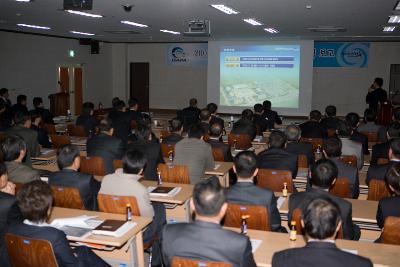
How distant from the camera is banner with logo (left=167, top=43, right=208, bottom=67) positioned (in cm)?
1977

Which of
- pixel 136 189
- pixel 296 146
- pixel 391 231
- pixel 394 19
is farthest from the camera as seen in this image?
pixel 394 19

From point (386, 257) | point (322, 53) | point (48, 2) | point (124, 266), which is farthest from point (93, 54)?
point (386, 257)

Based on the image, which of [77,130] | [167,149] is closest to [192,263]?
[167,149]

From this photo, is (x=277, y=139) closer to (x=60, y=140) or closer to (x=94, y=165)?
(x=94, y=165)

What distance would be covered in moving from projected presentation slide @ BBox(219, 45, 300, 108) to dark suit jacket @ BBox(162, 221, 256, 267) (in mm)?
14888

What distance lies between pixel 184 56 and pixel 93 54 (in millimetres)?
3877

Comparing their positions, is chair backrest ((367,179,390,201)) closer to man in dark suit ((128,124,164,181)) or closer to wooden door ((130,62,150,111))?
man in dark suit ((128,124,164,181))

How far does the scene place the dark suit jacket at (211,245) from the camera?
8.97ft

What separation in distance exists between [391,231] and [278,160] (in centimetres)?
233

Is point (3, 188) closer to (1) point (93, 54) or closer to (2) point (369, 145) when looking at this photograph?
(2) point (369, 145)

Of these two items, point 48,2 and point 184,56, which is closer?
point 48,2

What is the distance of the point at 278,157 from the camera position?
5652mm

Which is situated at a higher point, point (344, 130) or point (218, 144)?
point (344, 130)

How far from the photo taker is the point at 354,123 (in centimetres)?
841
